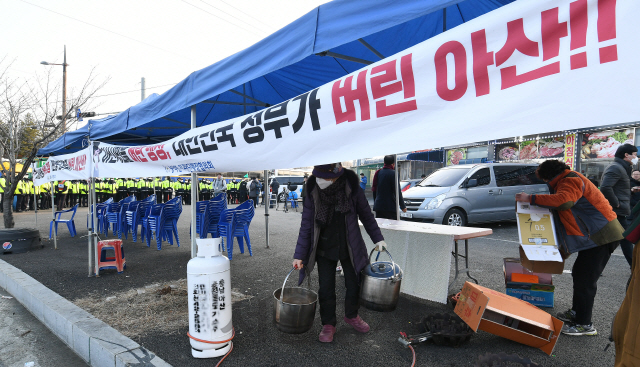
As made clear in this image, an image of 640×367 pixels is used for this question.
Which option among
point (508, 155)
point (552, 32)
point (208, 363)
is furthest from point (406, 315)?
point (508, 155)

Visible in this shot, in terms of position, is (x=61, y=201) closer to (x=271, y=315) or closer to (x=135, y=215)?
(x=135, y=215)

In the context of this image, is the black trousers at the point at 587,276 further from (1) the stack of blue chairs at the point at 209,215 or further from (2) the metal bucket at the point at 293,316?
(1) the stack of blue chairs at the point at 209,215

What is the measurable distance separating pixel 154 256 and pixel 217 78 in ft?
14.5

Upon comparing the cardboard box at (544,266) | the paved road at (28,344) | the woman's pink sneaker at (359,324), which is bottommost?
the paved road at (28,344)

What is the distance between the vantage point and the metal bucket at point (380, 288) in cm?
285

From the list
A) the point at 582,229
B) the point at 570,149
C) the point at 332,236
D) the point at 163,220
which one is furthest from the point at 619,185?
the point at 570,149

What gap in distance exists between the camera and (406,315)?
12.0ft

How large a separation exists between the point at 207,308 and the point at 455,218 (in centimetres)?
764

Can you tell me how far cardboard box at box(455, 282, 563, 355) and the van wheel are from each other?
5.93m

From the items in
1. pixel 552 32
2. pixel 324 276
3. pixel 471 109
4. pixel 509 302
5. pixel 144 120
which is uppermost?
pixel 144 120

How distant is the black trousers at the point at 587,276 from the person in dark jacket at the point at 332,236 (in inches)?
73.5

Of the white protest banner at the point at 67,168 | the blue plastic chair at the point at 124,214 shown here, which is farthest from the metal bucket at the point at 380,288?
the blue plastic chair at the point at 124,214

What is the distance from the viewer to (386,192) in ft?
18.1

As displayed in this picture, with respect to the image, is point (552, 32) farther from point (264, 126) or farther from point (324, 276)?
point (324, 276)
